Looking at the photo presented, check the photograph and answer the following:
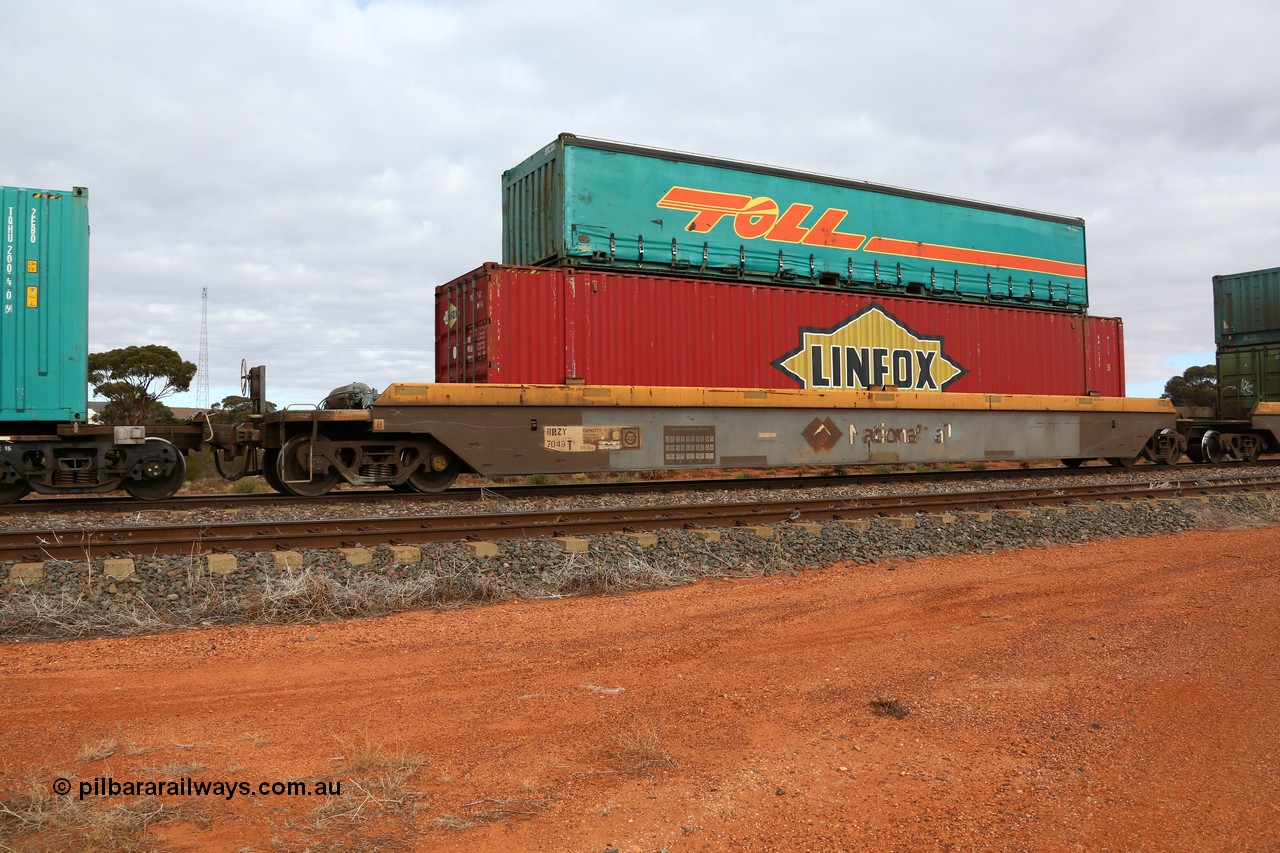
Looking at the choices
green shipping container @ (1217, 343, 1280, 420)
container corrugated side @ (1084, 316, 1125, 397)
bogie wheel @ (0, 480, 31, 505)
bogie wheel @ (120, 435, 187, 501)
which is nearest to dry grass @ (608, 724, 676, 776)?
bogie wheel @ (120, 435, 187, 501)

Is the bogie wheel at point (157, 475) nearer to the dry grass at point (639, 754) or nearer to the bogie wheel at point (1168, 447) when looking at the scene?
the dry grass at point (639, 754)

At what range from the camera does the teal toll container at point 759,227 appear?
11.7 meters

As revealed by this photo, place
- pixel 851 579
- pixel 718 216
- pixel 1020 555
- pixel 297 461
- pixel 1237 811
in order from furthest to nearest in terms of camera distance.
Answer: pixel 718 216, pixel 297 461, pixel 1020 555, pixel 851 579, pixel 1237 811

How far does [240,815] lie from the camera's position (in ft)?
8.85

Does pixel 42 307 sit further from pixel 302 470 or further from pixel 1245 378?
pixel 1245 378

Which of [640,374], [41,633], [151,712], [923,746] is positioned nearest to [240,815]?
[151,712]

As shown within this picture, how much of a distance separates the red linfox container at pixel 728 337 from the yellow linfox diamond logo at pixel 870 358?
19 mm

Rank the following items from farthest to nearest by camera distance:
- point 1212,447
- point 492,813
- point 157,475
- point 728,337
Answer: point 1212,447, point 728,337, point 157,475, point 492,813

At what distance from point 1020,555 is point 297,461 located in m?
7.98

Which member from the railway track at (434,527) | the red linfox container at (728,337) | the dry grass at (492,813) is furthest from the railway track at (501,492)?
the dry grass at (492,813)

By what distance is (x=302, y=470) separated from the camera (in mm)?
9906

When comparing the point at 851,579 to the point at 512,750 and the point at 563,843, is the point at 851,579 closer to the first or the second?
the point at 512,750

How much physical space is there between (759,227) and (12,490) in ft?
33.7

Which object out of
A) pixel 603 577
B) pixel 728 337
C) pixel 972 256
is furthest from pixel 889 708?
pixel 972 256
